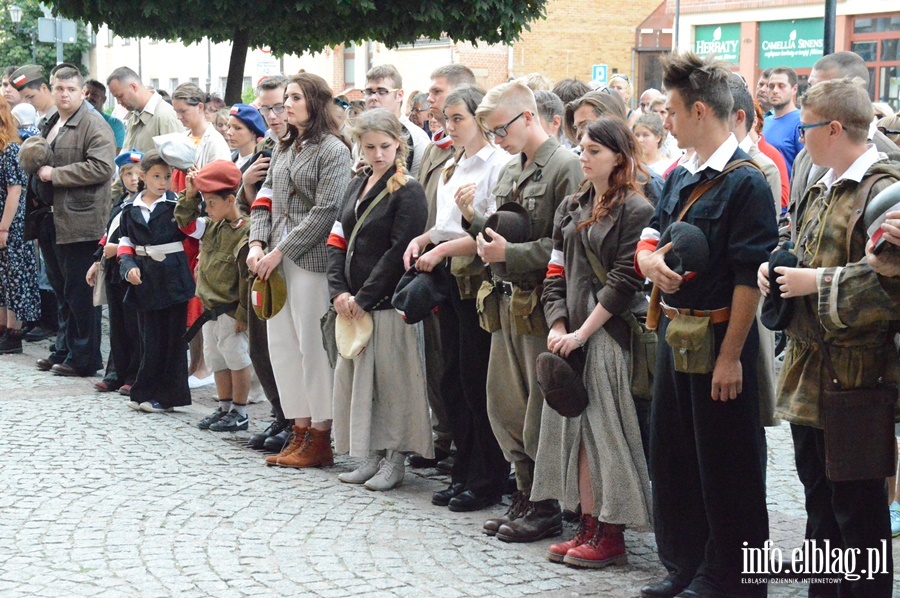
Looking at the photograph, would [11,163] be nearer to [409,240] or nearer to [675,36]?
[409,240]

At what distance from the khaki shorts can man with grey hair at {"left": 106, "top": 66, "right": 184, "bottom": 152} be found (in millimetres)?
3097

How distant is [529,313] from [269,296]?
6.90ft

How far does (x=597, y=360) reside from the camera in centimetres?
521

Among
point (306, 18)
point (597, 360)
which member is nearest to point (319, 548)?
point (597, 360)

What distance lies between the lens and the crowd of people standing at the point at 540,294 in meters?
4.23

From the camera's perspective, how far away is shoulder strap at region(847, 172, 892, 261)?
4.09 meters

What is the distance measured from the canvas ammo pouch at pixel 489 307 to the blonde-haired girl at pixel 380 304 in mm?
815

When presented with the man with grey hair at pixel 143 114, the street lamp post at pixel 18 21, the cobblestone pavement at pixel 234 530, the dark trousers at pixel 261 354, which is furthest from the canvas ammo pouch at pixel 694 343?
the street lamp post at pixel 18 21

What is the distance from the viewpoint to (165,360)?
8.59 meters

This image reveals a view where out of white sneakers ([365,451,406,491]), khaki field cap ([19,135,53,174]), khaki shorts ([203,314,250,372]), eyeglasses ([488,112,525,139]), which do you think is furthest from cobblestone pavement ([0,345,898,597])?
khaki field cap ([19,135,53,174])

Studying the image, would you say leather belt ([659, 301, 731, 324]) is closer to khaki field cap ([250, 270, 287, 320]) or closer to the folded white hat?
khaki field cap ([250, 270, 287, 320])

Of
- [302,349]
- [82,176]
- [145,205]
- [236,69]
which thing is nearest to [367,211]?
[302,349]

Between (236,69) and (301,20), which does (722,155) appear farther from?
(236,69)

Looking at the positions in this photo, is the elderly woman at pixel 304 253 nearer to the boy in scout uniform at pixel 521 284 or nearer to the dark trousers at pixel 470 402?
the dark trousers at pixel 470 402
